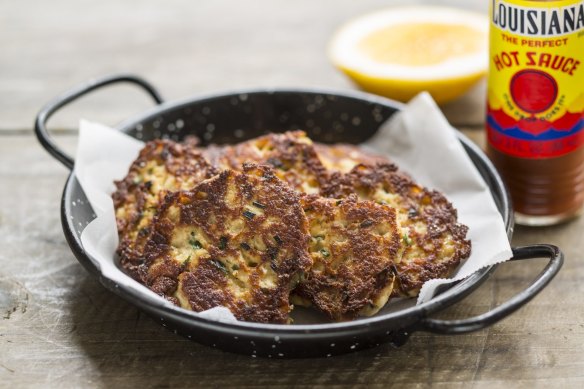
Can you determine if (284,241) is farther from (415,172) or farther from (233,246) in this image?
(415,172)

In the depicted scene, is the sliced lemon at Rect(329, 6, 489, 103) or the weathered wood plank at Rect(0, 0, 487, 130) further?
the weathered wood plank at Rect(0, 0, 487, 130)

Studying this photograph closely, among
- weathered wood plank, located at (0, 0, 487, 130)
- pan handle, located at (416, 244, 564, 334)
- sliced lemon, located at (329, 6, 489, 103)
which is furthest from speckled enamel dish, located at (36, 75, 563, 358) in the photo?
weathered wood plank, located at (0, 0, 487, 130)

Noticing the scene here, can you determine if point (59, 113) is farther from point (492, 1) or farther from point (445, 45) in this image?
point (492, 1)

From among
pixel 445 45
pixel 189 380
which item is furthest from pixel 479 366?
pixel 445 45

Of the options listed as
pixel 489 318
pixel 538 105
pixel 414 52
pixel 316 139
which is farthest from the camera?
pixel 414 52

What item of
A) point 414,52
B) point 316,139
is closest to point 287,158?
point 316,139

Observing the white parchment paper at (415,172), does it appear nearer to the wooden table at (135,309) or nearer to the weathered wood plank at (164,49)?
the wooden table at (135,309)

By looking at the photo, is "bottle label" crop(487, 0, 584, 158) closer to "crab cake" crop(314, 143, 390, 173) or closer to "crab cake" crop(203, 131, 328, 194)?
"crab cake" crop(314, 143, 390, 173)
